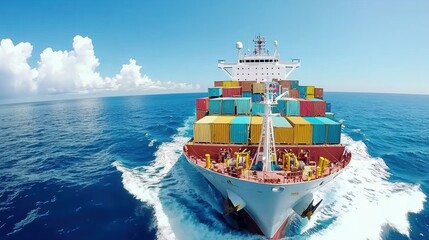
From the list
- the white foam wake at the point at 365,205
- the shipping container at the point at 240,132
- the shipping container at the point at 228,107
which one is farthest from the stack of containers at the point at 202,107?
the white foam wake at the point at 365,205

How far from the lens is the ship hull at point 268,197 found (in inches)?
546

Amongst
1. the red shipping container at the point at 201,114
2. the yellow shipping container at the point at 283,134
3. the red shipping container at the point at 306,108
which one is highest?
the red shipping container at the point at 306,108

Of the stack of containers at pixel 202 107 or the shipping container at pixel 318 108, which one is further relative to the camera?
the stack of containers at pixel 202 107

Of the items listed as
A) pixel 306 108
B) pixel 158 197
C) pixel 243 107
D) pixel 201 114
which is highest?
pixel 243 107

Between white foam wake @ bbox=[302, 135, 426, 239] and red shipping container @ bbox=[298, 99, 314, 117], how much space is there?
7412 millimetres

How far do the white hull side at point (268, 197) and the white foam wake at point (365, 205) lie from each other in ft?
10.4

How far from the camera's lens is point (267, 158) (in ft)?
52.1

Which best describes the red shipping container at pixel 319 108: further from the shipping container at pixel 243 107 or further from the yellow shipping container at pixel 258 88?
the yellow shipping container at pixel 258 88

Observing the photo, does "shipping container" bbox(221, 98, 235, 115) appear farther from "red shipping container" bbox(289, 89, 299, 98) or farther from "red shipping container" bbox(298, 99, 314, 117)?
"red shipping container" bbox(289, 89, 299, 98)

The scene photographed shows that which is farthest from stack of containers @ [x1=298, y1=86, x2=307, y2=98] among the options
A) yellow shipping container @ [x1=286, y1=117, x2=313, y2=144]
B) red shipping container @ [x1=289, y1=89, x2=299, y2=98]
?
yellow shipping container @ [x1=286, y1=117, x2=313, y2=144]

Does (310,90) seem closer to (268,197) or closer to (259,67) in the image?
(259,67)

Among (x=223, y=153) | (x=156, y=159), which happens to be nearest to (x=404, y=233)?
(x=223, y=153)

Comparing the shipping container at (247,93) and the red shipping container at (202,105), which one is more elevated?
the shipping container at (247,93)

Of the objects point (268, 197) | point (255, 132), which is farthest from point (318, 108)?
point (268, 197)
